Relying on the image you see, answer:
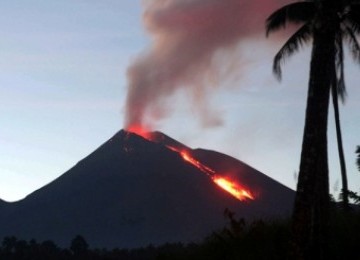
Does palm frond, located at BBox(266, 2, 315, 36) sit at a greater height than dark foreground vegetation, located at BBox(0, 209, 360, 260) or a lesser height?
greater

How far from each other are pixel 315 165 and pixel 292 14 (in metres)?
6.20

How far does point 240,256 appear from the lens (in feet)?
85.8

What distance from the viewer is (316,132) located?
2330cm

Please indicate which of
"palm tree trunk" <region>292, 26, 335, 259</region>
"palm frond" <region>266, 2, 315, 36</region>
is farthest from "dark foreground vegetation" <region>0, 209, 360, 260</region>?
"palm frond" <region>266, 2, 315, 36</region>

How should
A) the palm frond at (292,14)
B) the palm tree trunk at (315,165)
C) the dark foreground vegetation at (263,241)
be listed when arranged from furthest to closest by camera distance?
the palm frond at (292,14) < the dark foreground vegetation at (263,241) < the palm tree trunk at (315,165)

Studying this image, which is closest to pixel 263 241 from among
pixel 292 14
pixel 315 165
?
pixel 315 165

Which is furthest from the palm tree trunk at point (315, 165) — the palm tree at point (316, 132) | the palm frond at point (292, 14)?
the palm frond at point (292, 14)

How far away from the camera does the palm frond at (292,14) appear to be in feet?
88.2

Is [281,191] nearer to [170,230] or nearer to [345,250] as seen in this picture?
[170,230]

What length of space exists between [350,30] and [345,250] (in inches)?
370

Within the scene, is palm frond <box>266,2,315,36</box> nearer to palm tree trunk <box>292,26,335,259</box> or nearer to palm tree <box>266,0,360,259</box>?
palm tree <box>266,0,360,259</box>

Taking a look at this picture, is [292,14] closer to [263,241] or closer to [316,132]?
[316,132]

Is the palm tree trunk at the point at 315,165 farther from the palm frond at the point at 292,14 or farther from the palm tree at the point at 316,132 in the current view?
the palm frond at the point at 292,14

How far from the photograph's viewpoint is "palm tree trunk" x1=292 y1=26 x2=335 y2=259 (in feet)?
74.0
